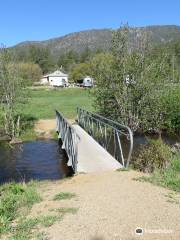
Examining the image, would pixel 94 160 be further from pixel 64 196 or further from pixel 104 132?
pixel 64 196

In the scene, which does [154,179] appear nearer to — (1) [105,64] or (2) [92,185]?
(2) [92,185]

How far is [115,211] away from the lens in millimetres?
7551

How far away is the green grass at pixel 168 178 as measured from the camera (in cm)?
963

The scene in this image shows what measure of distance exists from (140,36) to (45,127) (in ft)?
32.0

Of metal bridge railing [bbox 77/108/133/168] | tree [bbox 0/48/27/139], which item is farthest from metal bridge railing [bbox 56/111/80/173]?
tree [bbox 0/48/27/139]

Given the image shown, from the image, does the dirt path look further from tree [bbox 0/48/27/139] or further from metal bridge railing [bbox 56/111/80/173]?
tree [bbox 0/48/27/139]

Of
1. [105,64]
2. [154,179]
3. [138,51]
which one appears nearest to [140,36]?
[138,51]

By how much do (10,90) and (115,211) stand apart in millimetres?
18854

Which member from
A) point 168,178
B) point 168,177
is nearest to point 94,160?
point 168,177

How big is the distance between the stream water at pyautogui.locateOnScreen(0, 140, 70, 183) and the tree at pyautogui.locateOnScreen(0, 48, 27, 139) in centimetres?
216

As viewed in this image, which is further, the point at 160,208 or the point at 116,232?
the point at 160,208

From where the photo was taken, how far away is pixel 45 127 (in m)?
29.1

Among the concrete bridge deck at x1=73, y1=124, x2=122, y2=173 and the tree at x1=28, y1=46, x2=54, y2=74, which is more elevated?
the tree at x1=28, y1=46, x2=54, y2=74

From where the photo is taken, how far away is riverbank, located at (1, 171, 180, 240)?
21.6ft
